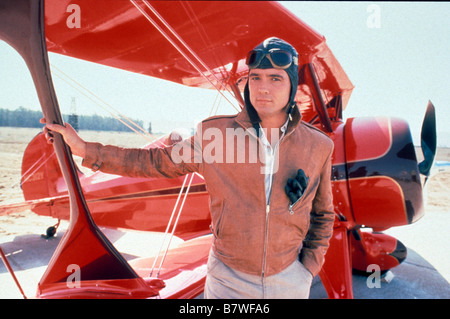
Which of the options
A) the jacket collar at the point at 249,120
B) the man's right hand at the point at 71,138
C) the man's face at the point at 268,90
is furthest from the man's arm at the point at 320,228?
the man's right hand at the point at 71,138

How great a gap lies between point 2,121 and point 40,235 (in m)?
3.41

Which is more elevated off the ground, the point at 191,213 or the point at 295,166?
the point at 295,166

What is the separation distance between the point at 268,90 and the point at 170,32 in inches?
35.5

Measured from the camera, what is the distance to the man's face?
1050mm

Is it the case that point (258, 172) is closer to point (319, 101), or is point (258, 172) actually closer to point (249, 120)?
point (249, 120)

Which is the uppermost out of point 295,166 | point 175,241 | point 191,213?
point 295,166

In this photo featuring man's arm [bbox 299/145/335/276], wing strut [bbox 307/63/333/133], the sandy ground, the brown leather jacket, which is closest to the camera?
the brown leather jacket

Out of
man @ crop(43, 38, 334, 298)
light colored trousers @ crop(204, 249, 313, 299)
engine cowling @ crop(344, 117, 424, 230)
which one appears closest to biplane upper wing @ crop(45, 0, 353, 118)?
man @ crop(43, 38, 334, 298)

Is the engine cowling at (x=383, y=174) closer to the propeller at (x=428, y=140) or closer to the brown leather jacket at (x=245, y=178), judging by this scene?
the propeller at (x=428, y=140)

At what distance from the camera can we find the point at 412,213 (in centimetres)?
207

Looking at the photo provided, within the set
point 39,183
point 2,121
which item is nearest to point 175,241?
point 39,183

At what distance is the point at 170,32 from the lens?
162 cm

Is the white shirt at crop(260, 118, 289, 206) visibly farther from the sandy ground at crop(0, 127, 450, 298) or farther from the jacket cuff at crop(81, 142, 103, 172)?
the sandy ground at crop(0, 127, 450, 298)

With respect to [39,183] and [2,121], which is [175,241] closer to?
[39,183]
